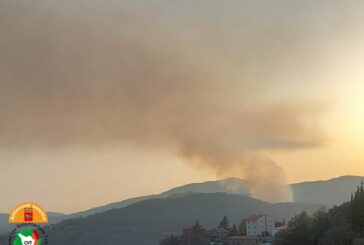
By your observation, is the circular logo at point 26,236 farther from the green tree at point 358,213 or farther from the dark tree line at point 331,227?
the green tree at point 358,213

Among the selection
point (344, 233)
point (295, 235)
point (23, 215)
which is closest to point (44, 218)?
Answer: point (23, 215)

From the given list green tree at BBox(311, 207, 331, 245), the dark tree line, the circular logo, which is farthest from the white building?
the circular logo

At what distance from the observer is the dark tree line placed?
77488 millimetres

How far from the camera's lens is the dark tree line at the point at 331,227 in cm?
7749

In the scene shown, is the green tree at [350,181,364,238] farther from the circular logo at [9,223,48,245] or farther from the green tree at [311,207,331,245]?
the circular logo at [9,223,48,245]

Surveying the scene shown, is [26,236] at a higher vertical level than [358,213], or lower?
lower

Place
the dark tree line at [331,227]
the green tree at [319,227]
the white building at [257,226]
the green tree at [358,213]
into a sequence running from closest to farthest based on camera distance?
the dark tree line at [331,227] → the green tree at [358,213] → the green tree at [319,227] → the white building at [257,226]

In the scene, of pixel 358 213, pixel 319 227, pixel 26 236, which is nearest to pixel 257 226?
pixel 319 227

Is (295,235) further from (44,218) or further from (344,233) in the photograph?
(44,218)

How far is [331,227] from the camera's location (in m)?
84.6

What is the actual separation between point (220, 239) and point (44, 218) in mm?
152839

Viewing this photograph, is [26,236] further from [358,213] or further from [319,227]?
[319,227]

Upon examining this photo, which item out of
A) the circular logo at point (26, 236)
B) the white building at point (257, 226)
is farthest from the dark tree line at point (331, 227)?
the white building at point (257, 226)

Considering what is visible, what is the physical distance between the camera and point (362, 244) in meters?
68.4
